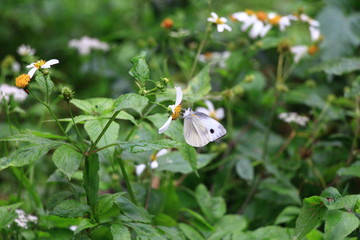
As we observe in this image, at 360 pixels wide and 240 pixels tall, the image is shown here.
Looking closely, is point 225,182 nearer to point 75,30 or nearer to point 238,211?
point 238,211

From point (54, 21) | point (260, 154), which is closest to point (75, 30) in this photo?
point (54, 21)

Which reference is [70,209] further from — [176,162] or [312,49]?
[312,49]

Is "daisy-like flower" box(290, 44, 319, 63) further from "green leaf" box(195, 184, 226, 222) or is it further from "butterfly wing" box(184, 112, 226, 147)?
"butterfly wing" box(184, 112, 226, 147)

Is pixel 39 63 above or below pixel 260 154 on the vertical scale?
above

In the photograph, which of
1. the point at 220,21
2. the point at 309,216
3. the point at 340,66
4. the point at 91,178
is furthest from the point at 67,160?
the point at 340,66

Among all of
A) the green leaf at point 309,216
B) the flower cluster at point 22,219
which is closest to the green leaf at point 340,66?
the green leaf at point 309,216

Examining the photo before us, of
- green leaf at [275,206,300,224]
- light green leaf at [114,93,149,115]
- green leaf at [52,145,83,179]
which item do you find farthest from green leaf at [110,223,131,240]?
green leaf at [275,206,300,224]
